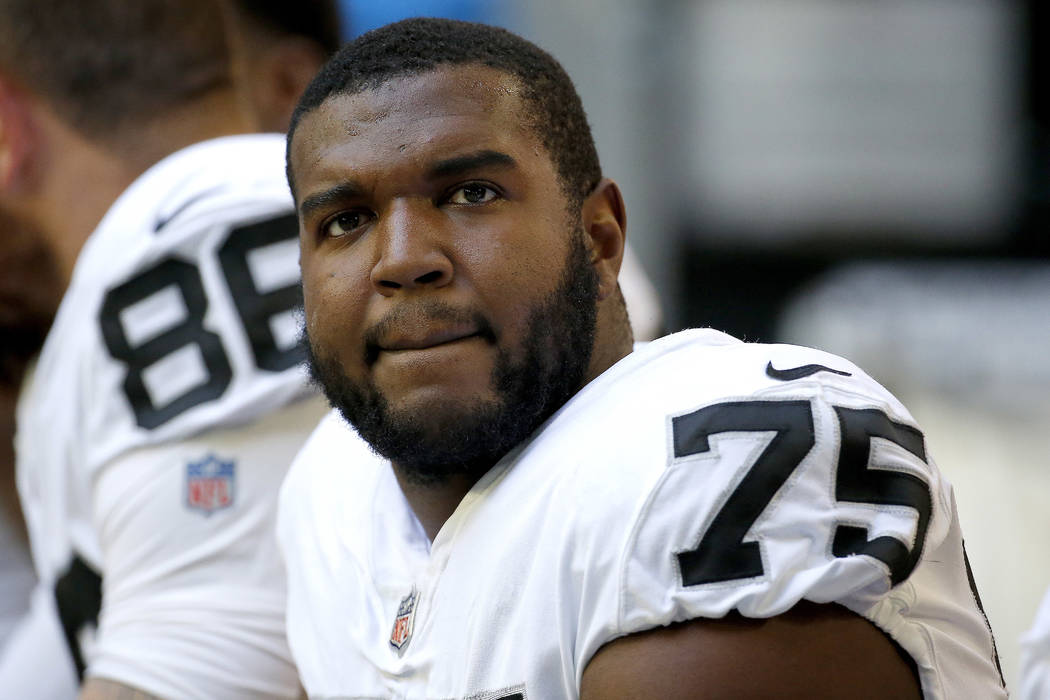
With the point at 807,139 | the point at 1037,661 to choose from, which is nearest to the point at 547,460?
the point at 1037,661

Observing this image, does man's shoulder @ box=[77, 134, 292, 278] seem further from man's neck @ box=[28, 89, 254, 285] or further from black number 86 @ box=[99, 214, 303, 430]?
man's neck @ box=[28, 89, 254, 285]

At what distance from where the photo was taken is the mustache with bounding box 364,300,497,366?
1496 mm

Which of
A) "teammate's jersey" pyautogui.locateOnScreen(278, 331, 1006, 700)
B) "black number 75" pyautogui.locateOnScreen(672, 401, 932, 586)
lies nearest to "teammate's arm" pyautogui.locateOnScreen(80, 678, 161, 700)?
"teammate's jersey" pyautogui.locateOnScreen(278, 331, 1006, 700)

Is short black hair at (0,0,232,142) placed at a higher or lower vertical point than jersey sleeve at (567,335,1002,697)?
higher

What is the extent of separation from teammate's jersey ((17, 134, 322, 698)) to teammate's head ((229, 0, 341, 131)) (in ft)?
2.61

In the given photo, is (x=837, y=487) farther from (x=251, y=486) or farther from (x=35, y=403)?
(x=35, y=403)

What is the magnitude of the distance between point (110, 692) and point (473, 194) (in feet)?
3.39

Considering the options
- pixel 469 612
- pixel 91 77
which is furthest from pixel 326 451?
pixel 91 77

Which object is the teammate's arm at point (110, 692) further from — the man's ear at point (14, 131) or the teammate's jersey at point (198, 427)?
the man's ear at point (14, 131)

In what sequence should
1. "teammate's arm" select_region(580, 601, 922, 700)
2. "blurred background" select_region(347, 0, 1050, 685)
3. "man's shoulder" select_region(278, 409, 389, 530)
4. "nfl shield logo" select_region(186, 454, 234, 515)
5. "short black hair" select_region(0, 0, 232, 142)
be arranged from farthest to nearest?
"blurred background" select_region(347, 0, 1050, 685)
"short black hair" select_region(0, 0, 232, 142)
"nfl shield logo" select_region(186, 454, 234, 515)
"man's shoulder" select_region(278, 409, 389, 530)
"teammate's arm" select_region(580, 601, 922, 700)

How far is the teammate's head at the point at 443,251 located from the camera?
1.51m

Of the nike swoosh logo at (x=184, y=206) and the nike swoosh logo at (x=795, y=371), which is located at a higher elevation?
the nike swoosh logo at (x=795, y=371)

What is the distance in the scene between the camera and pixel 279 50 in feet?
9.87

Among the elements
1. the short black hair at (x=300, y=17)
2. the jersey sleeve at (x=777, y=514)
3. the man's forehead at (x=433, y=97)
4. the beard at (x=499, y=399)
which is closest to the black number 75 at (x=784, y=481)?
the jersey sleeve at (x=777, y=514)
